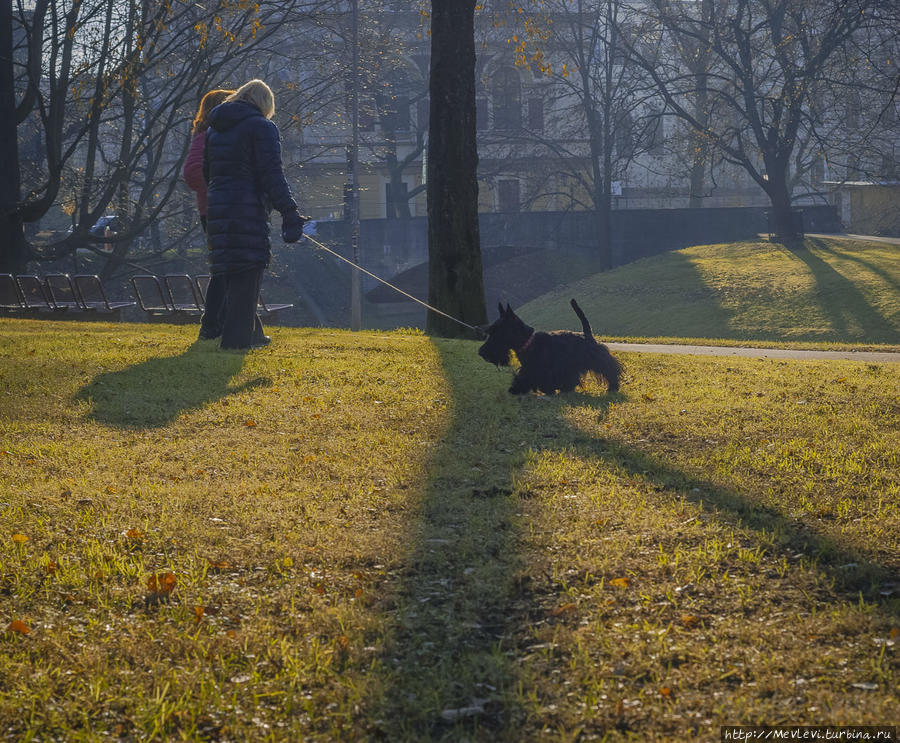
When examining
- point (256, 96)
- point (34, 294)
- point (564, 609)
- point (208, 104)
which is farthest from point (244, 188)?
point (34, 294)

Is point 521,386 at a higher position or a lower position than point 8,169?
lower

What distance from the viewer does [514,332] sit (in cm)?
802

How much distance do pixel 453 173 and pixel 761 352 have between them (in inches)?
188

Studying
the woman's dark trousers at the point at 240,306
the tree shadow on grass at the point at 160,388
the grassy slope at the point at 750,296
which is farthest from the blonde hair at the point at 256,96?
the grassy slope at the point at 750,296

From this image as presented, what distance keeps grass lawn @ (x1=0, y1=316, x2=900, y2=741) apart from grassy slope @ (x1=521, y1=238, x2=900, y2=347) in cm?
1642

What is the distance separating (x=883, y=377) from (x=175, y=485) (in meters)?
6.79

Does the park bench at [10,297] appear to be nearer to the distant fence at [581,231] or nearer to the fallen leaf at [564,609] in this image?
the fallen leaf at [564,609]

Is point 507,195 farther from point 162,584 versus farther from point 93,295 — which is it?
point 162,584

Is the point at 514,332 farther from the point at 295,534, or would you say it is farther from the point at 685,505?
the point at 295,534

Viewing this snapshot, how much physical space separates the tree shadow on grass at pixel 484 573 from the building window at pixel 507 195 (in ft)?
154

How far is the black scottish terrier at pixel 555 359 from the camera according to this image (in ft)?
25.5

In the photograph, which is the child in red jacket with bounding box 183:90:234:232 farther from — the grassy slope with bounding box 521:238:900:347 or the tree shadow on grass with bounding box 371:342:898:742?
the grassy slope with bounding box 521:238:900:347

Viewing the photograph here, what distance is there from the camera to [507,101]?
46.5 m

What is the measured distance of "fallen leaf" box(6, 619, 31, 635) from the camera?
135 inches
